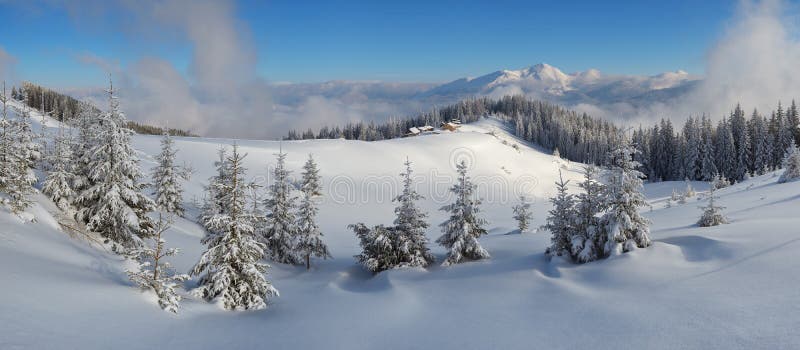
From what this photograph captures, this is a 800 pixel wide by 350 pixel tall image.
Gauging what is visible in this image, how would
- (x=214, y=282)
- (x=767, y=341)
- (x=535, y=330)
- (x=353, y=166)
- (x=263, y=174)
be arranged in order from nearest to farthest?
(x=767, y=341) → (x=535, y=330) → (x=214, y=282) → (x=263, y=174) → (x=353, y=166)

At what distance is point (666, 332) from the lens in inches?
358

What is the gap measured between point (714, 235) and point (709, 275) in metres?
3.66

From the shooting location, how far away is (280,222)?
2502 centimetres

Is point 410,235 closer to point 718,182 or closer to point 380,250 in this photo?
point 380,250

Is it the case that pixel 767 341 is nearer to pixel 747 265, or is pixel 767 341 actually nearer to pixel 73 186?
pixel 747 265

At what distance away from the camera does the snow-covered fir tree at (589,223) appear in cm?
1580

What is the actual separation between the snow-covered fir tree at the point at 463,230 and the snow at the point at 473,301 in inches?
35.2

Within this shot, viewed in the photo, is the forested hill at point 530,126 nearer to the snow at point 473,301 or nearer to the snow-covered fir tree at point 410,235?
the snow-covered fir tree at point 410,235

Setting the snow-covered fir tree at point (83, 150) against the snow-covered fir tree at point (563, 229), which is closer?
the snow-covered fir tree at point (563, 229)

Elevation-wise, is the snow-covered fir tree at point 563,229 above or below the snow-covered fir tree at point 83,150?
below

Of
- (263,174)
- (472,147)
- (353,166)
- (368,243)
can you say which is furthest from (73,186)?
(472,147)

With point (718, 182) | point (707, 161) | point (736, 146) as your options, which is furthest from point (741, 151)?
point (718, 182)

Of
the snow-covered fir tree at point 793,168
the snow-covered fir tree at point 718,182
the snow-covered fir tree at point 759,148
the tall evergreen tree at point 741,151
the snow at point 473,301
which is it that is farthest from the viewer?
the tall evergreen tree at point 741,151

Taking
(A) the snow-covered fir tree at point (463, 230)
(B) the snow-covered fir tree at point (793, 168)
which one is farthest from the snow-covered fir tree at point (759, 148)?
(A) the snow-covered fir tree at point (463, 230)
